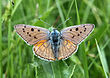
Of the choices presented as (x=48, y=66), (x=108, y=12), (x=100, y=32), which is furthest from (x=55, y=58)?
(x=108, y=12)

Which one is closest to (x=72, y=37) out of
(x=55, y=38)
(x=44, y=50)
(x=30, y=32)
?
(x=55, y=38)

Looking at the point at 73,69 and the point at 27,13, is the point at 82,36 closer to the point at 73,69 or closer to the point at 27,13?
the point at 73,69

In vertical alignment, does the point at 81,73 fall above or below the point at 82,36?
below

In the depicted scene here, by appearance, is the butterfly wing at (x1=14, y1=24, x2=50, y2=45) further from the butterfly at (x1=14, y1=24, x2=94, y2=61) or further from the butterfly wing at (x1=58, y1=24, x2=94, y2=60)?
the butterfly wing at (x1=58, y1=24, x2=94, y2=60)

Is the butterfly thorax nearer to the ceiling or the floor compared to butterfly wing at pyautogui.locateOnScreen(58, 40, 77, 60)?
nearer to the ceiling

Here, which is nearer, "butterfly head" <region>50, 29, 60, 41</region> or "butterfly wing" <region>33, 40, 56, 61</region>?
"butterfly wing" <region>33, 40, 56, 61</region>

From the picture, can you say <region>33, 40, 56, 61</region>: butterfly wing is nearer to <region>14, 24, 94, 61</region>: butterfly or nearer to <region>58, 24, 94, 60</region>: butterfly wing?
<region>14, 24, 94, 61</region>: butterfly

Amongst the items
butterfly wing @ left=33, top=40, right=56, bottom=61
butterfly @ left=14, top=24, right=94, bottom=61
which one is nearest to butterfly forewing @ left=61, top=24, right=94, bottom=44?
butterfly @ left=14, top=24, right=94, bottom=61

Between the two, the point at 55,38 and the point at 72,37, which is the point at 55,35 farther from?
the point at 72,37
